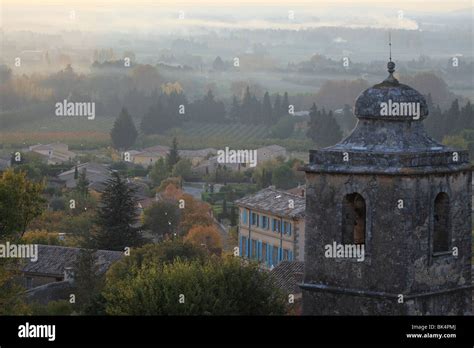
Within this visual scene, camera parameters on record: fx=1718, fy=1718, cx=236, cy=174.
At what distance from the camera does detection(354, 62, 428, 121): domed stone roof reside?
24812mm

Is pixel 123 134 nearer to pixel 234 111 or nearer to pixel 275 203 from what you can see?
pixel 234 111

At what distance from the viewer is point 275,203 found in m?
76.4

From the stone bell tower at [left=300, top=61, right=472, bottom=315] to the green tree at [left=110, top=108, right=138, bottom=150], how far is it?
13647 centimetres

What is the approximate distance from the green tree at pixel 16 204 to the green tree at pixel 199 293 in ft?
34.1

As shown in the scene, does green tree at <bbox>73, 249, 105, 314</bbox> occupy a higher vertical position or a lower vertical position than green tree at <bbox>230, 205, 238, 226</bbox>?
higher

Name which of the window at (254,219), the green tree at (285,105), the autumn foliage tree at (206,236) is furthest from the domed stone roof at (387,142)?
the green tree at (285,105)

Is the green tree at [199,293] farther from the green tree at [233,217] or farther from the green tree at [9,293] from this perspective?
the green tree at [233,217]

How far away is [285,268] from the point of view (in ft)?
162

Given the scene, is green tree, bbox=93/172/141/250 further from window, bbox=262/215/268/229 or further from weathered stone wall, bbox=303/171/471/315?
weathered stone wall, bbox=303/171/471/315

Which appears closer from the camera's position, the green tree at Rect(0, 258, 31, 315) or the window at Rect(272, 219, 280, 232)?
the green tree at Rect(0, 258, 31, 315)

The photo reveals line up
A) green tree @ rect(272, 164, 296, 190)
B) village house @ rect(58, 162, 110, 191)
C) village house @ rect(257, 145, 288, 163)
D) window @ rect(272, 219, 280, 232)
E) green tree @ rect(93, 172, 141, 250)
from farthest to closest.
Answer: village house @ rect(257, 145, 288, 163), village house @ rect(58, 162, 110, 191), green tree @ rect(272, 164, 296, 190), window @ rect(272, 219, 280, 232), green tree @ rect(93, 172, 141, 250)

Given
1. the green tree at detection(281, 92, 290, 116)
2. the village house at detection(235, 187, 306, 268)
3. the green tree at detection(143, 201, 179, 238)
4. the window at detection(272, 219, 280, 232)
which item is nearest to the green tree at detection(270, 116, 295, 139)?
the green tree at detection(281, 92, 290, 116)

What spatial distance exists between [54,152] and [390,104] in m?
122

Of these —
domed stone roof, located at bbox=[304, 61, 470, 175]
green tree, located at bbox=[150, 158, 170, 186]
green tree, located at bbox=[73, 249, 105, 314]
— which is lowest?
green tree, located at bbox=[150, 158, 170, 186]
